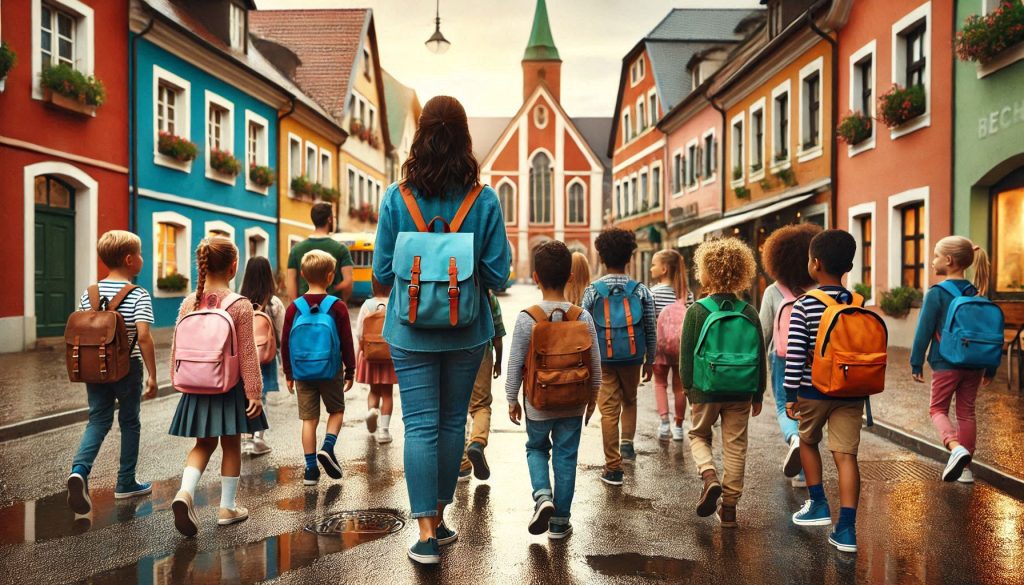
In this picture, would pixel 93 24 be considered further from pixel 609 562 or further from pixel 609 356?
pixel 609 562

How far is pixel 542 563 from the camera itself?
4.18 m

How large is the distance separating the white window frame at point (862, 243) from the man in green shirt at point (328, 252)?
37.3ft

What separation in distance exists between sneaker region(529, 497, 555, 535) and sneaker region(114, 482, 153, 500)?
2.51m

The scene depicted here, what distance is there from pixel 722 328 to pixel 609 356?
126cm

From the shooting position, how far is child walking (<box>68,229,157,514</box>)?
5168 millimetres

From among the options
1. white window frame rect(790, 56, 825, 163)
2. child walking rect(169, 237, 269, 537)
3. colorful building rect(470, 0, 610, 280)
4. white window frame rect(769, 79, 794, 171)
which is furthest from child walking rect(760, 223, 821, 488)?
colorful building rect(470, 0, 610, 280)

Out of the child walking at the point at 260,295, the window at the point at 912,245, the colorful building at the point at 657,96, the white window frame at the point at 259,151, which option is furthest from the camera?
the colorful building at the point at 657,96

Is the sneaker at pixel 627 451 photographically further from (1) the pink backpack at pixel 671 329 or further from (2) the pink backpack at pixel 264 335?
(2) the pink backpack at pixel 264 335

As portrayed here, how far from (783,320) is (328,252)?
371 cm

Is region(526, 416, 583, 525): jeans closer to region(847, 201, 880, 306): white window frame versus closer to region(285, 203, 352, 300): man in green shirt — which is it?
region(285, 203, 352, 300): man in green shirt

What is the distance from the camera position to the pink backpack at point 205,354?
4.67m

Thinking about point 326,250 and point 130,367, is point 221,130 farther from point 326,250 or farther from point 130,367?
point 130,367

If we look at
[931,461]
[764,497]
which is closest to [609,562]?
[764,497]

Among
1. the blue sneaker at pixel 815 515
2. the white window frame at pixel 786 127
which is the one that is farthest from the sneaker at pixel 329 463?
the white window frame at pixel 786 127
